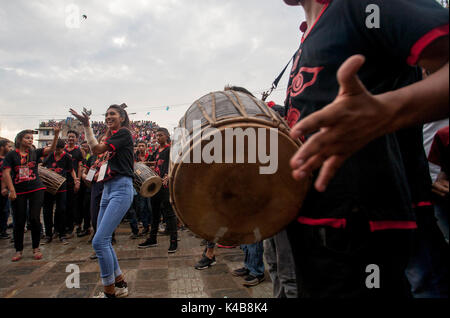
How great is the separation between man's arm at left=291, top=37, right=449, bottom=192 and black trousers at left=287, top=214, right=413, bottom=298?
0.36m

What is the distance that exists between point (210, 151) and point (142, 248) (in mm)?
4650

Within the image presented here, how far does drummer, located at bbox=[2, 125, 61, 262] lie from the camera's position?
426cm

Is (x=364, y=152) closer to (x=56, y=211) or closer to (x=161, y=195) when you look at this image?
(x=161, y=195)

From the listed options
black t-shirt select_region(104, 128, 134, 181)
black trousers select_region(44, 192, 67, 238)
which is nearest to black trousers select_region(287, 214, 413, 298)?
black t-shirt select_region(104, 128, 134, 181)

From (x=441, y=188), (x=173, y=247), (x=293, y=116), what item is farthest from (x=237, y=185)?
(x=173, y=247)

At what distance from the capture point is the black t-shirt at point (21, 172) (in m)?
4.36

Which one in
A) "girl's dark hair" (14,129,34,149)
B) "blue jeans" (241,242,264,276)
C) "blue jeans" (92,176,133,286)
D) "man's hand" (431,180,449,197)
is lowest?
"blue jeans" (241,242,264,276)

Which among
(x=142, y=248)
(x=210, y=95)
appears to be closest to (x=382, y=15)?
(x=210, y=95)

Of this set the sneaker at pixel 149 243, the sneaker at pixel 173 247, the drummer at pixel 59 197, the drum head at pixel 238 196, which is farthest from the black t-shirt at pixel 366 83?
the drummer at pixel 59 197

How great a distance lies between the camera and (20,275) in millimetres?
3549

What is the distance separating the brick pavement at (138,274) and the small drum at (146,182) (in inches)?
43.8

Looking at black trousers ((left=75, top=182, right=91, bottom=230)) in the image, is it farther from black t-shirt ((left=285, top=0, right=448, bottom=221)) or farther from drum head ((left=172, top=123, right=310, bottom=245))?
black t-shirt ((left=285, top=0, right=448, bottom=221))

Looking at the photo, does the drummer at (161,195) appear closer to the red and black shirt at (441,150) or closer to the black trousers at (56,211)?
the black trousers at (56,211)

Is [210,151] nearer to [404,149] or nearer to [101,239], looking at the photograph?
[404,149]
